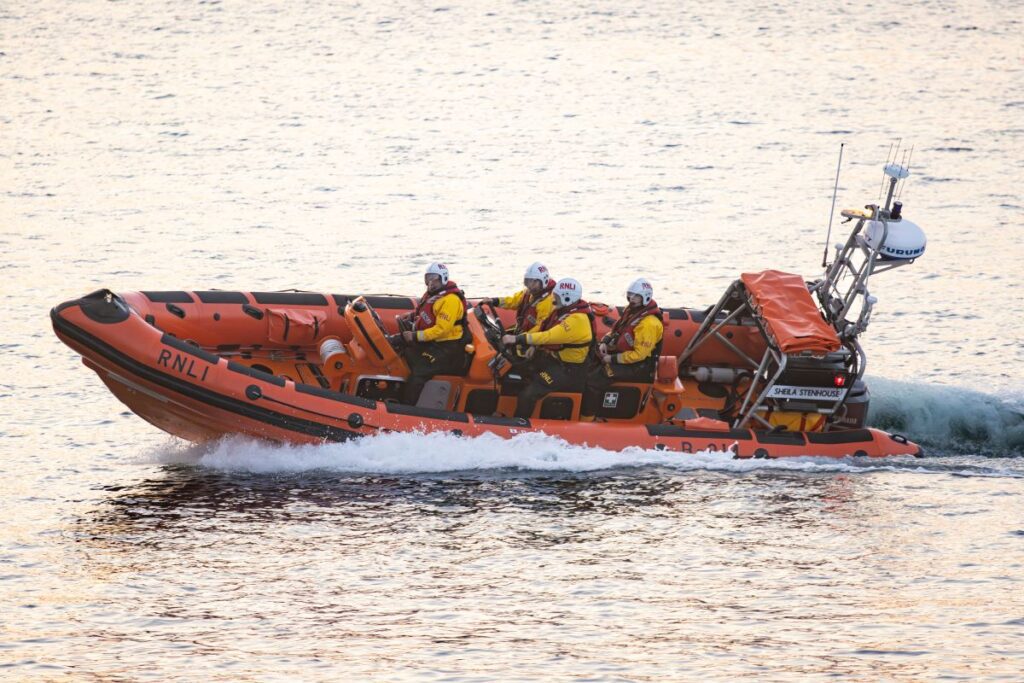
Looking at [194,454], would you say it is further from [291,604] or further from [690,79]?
[690,79]

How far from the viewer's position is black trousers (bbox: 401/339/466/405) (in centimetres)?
1284

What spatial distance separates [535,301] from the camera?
13.2 m

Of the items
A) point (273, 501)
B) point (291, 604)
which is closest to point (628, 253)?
point (273, 501)

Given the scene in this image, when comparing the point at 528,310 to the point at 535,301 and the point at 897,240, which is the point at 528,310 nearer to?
the point at 535,301

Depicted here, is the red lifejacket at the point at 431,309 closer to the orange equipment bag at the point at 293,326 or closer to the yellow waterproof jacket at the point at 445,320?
the yellow waterproof jacket at the point at 445,320

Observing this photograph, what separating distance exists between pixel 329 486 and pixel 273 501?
500 mm

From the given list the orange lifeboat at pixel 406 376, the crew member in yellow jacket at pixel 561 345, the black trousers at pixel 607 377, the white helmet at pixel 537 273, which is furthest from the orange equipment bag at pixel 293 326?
the black trousers at pixel 607 377

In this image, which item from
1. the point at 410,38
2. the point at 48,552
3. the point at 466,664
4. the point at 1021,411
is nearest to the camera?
the point at 466,664

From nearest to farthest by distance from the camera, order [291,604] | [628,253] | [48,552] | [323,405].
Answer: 1. [291,604]
2. [48,552]
3. [323,405]
4. [628,253]

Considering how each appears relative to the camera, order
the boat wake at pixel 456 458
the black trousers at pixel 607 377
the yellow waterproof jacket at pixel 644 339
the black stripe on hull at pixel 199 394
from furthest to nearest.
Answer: the black trousers at pixel 607 377 → the yellow waterproof jacket at pixel 644 339 → the boat wake at pixel 456 458 → the black stripe on hull at pixel 199 394

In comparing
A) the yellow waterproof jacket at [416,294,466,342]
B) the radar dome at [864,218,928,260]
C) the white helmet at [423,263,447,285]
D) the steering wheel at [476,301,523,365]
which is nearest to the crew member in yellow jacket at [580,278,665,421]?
the steering wheel at [476,301,523,365]

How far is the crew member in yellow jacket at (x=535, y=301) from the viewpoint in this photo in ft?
42.8

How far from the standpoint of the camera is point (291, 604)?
34.6ft

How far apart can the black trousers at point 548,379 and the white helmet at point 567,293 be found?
445 mm
